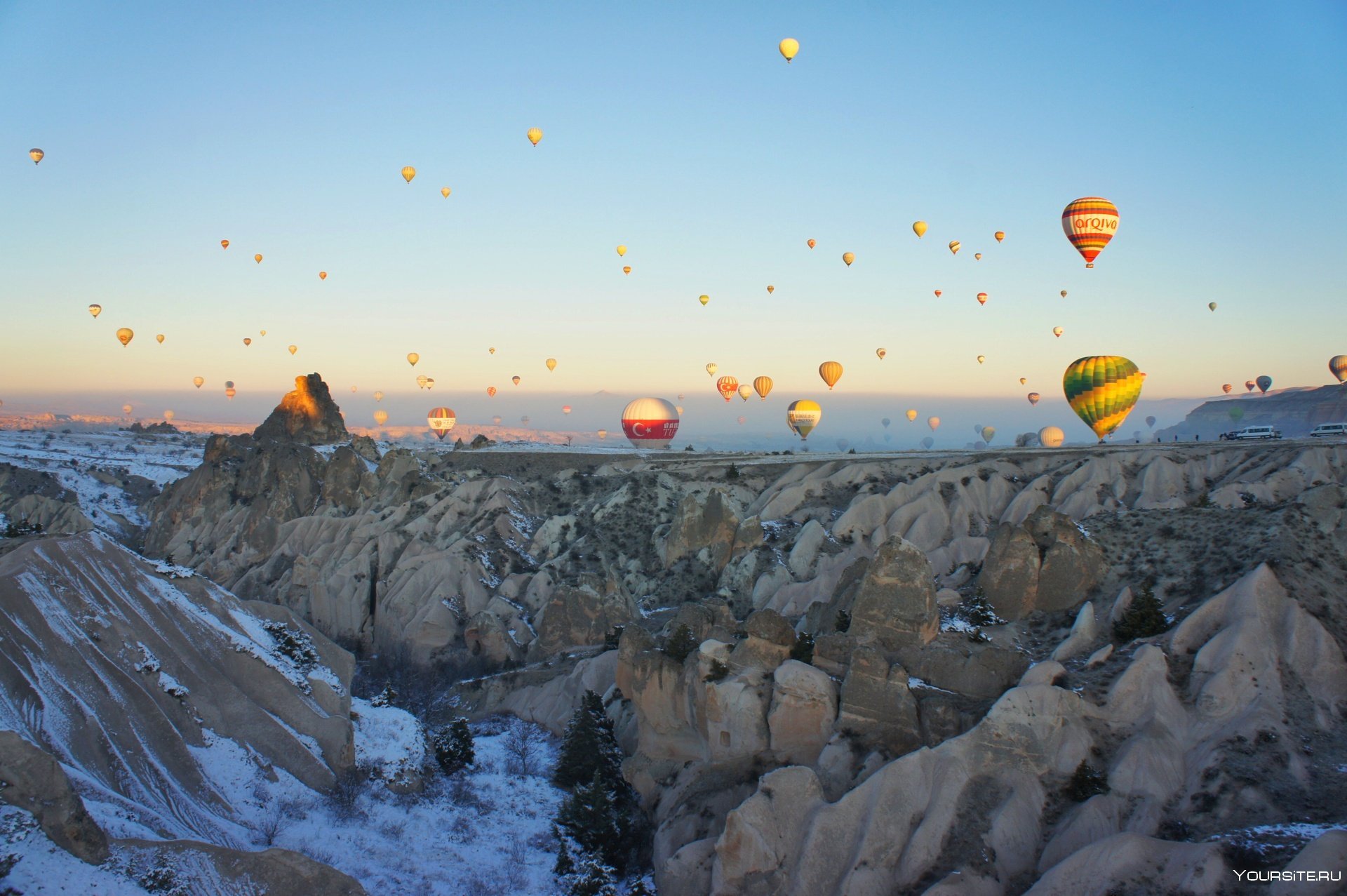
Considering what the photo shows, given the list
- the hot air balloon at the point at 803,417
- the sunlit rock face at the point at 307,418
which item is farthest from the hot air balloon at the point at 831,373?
the sunlit rock face at the point at 307,418

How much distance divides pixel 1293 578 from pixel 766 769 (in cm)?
1450

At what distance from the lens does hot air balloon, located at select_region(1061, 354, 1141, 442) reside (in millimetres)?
49438

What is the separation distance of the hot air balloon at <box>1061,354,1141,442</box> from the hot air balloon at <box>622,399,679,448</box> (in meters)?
31.7

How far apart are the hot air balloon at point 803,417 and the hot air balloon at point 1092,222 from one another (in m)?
26.5

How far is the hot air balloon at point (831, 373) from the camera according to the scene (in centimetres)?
7181

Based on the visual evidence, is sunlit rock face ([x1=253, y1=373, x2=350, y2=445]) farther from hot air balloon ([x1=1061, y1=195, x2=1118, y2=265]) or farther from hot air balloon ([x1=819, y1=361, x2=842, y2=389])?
hot air balloon ([x1=1061, y1=195, x2=1118, y2=265])

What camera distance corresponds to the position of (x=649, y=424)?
237 ft

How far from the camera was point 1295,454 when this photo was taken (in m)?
43.8

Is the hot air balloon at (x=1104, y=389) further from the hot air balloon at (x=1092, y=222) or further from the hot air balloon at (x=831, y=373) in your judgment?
the hot air balloon at (x=831, y=373)

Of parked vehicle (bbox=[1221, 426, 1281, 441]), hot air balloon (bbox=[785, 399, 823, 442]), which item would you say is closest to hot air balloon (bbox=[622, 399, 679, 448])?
hot air balloon (bbox=[785, 399, 823, 442])

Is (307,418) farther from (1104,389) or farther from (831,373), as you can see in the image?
(1104,389)

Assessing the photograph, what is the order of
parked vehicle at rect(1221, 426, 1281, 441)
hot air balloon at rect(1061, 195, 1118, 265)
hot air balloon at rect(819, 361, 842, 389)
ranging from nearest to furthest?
hot air balloon at rect(1061, 195, 1118, 265) < parked vehicle at rect(1221, 426, 1281, 441) < hot air balloon at rect(819, 361, 842, 389)

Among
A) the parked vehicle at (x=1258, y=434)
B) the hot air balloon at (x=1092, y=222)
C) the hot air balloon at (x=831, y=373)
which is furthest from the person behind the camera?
the hot air balloon at (x=831, y=373)

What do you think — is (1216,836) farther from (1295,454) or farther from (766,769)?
(1295,454)
